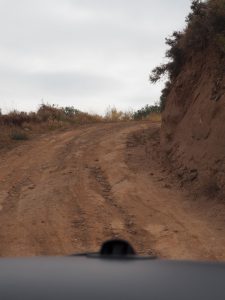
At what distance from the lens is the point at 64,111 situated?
29.4m

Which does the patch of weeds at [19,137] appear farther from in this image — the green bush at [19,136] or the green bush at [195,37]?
the green bush at [195,37]

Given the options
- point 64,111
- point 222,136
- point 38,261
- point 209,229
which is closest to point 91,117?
point 64,111

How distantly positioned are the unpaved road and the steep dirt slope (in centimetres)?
49

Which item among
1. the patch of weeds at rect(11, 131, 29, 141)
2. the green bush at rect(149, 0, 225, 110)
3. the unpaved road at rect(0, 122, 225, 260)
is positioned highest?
the green bush at rect(149, 0, 225, 110)

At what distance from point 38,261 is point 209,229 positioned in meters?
8.05

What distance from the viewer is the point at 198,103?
1526cm

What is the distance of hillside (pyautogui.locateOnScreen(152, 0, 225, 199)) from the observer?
1302cm

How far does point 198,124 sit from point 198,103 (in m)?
0.84

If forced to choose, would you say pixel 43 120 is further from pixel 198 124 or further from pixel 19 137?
pixel 198 124

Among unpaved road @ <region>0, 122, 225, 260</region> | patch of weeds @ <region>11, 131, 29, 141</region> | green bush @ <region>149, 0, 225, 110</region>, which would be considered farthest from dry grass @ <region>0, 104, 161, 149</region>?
green bush @ <region>149, 0, 225, 110</region>

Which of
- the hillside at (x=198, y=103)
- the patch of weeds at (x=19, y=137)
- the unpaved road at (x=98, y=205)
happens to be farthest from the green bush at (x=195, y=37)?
the patch of weeds at (x=19, y=137)

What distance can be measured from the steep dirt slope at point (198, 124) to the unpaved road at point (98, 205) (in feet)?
1.61

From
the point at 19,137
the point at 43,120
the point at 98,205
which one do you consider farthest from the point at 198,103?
the point at 43,120

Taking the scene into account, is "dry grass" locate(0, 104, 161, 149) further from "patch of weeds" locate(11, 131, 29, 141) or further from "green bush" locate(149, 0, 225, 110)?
"green bush" locate(149, 0, 225, 110)
